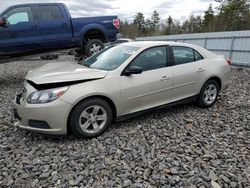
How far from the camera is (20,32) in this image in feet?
22.9

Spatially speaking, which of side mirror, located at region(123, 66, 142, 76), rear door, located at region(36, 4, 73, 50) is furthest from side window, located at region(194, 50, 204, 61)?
rear door, located at region(36, 4, 73, 50)

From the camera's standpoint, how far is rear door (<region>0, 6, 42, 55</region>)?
679 cm

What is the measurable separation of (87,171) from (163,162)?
0.99 m

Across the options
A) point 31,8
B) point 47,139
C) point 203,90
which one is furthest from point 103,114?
point 31,8

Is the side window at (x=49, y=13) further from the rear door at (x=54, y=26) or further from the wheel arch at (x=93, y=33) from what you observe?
the wheel arch at (x=93, y=33)

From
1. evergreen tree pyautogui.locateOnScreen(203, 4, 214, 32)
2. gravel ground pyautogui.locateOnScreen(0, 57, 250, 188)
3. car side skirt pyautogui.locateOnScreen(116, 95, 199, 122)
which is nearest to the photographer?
gravel ground pyautogui.locateOnScreen(0, 57, 250, 188)

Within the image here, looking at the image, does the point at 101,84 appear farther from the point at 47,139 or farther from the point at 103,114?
the point at 47,139

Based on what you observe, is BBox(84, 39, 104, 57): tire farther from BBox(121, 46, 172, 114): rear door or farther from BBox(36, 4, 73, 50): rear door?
BBox(121, 46, 172, 114): rear door

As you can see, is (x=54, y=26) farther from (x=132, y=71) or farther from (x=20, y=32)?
(x=132, y=71)

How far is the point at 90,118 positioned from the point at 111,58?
1.25 meters

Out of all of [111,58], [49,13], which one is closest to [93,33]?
[49,13]

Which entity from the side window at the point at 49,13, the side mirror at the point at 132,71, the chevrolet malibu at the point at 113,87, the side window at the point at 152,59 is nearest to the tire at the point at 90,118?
the chevrolet malibu at the point at 113,87

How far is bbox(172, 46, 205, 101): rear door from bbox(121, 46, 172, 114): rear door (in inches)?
7.2

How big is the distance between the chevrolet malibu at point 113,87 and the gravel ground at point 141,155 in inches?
11.9
